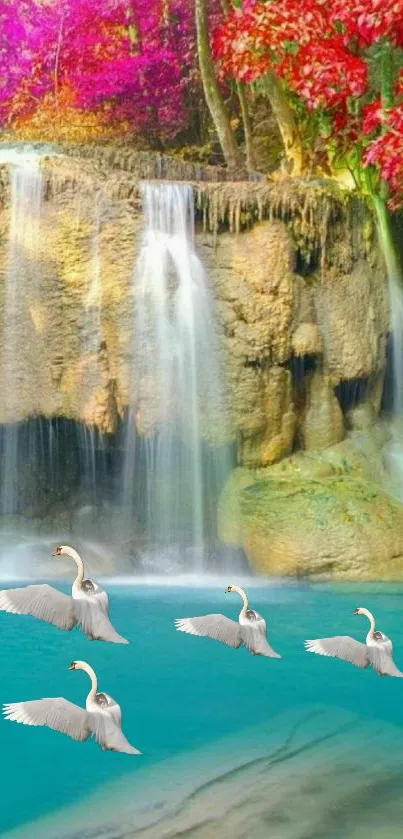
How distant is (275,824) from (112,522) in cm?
892

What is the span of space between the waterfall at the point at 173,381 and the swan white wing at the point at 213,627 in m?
7.12

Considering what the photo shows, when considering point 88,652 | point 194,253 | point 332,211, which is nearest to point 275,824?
point 88,652

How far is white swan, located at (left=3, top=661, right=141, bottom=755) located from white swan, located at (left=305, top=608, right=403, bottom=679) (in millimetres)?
1431

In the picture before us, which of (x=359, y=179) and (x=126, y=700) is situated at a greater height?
(x=359, y=179)

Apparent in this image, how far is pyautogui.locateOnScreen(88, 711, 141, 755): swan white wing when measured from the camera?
4773 mm

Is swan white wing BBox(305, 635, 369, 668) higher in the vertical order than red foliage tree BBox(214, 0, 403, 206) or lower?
lower

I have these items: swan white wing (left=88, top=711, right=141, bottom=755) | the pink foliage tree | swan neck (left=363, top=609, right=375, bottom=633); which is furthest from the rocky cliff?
swan white wing (left=88, top=711, right=141, bottom=755)

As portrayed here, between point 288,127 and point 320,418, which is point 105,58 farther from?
point 320,418

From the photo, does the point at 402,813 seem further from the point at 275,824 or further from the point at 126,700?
the point at 126,700

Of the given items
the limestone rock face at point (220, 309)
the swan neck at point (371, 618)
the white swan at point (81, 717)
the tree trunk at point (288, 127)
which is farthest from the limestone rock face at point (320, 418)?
the white swan at point (81, 717)

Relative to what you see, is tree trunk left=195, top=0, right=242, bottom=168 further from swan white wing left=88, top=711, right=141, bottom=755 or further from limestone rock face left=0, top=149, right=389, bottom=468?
swan white wing left=88, top=711, right=141, bottom=755

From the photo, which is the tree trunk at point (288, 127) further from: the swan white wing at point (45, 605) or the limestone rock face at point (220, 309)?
the swan white wing at point (45, 605)

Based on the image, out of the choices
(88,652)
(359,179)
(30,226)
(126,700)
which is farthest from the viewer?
(359,179)

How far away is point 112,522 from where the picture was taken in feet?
44.1
